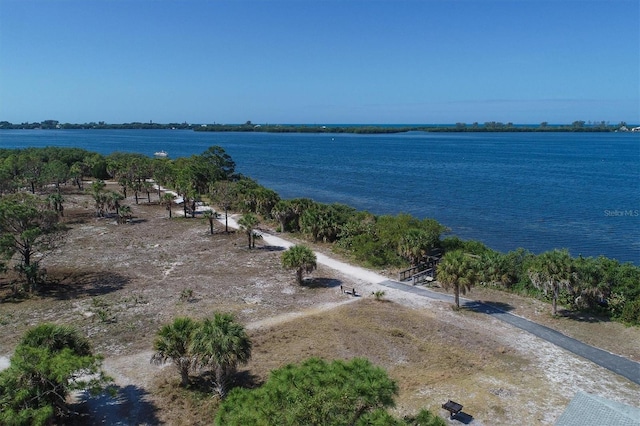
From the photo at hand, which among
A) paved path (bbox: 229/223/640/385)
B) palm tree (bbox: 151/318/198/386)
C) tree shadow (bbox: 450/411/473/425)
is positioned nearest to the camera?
tree shadow (bbox: 450/411/473/425)

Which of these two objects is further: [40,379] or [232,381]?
[232,381]

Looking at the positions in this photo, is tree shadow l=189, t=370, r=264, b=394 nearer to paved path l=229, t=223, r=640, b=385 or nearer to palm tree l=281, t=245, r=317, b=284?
palm tree l=281, t=245, r=317, b=284

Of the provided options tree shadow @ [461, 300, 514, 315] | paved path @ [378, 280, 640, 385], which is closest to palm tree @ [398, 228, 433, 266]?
paved path @ [378, 280, 640, 385]

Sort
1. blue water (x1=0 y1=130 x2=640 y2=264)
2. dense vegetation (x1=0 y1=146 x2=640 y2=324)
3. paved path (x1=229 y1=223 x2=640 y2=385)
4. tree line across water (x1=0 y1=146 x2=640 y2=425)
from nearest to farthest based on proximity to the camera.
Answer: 1. tree line across water (x1=0 y1=146 x2=640 y2=425)
2. paved path (x1=229 y1=223 x2=640 y2=385)
3. dense vegetation (x1=0 y1=146 x2=640 y2=324)
4. blue water (x1=0 y1=130 x2=640 y2=264)

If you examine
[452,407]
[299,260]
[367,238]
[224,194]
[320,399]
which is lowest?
[452,407]

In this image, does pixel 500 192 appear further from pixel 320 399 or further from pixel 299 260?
pixel 320 399

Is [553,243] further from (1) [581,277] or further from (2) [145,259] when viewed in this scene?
(2) [145,259]

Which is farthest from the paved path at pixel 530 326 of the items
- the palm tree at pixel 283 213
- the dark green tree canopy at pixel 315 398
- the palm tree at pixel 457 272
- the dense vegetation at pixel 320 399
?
the dark green tree canopy at pixel 315 398

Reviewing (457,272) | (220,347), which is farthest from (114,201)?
(457,272)
